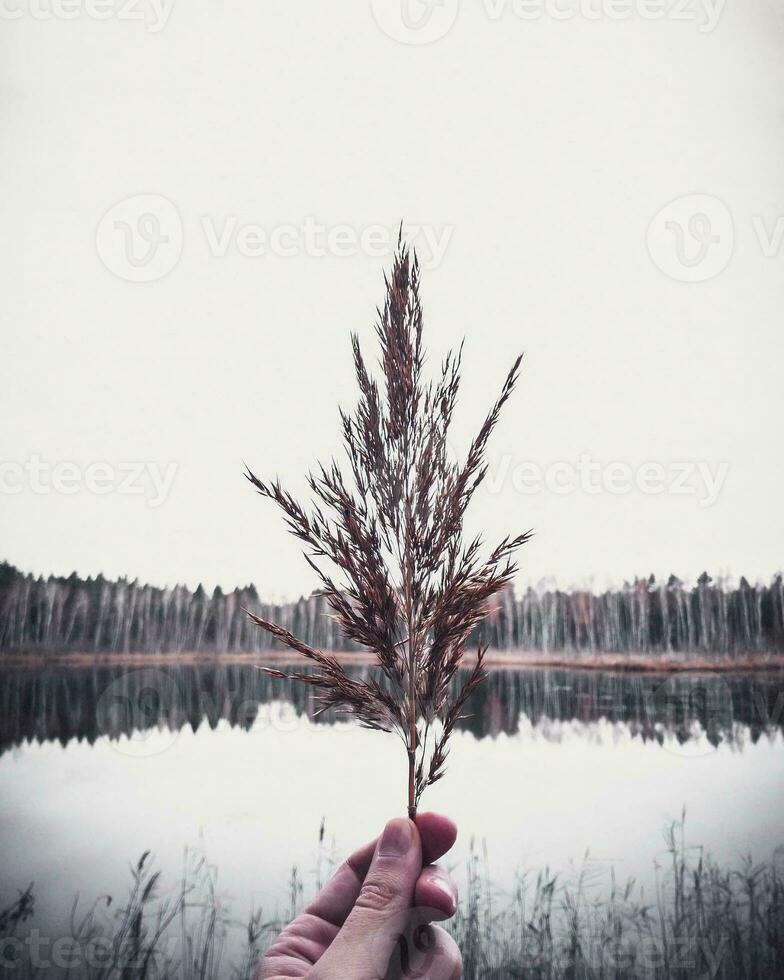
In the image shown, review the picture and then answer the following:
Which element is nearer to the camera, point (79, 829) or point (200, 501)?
point (79, 829)

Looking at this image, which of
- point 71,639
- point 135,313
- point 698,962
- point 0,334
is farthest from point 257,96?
point 698,962

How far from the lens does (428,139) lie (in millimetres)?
2348

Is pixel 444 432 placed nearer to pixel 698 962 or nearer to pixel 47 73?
pixel 698 962

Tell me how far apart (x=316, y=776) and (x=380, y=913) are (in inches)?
43.7

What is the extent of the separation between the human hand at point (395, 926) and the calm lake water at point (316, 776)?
81 centimetres

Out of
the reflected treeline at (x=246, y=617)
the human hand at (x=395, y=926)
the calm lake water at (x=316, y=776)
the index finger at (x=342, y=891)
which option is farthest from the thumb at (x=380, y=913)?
the reflected treeline at (x=246, y=617)

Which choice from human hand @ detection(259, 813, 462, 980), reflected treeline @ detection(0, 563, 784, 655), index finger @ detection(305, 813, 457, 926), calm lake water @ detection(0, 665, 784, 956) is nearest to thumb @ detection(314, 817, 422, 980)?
human hand @ detection(259, 813, 462, 980)

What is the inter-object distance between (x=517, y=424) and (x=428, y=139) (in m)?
1.19

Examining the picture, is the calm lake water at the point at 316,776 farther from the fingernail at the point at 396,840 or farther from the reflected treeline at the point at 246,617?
the fingernail at the point at 396,840

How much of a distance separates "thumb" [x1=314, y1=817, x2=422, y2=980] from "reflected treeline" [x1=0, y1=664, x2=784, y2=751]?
1.09 m

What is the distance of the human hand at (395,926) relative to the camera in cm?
101

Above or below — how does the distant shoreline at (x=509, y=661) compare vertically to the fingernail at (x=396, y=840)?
above

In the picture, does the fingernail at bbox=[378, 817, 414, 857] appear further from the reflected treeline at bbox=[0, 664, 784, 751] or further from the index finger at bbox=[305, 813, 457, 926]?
the reflected treeline at bbox=[0, 664, 784, 751]

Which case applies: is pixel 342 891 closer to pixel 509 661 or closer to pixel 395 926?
pixel 395 926
